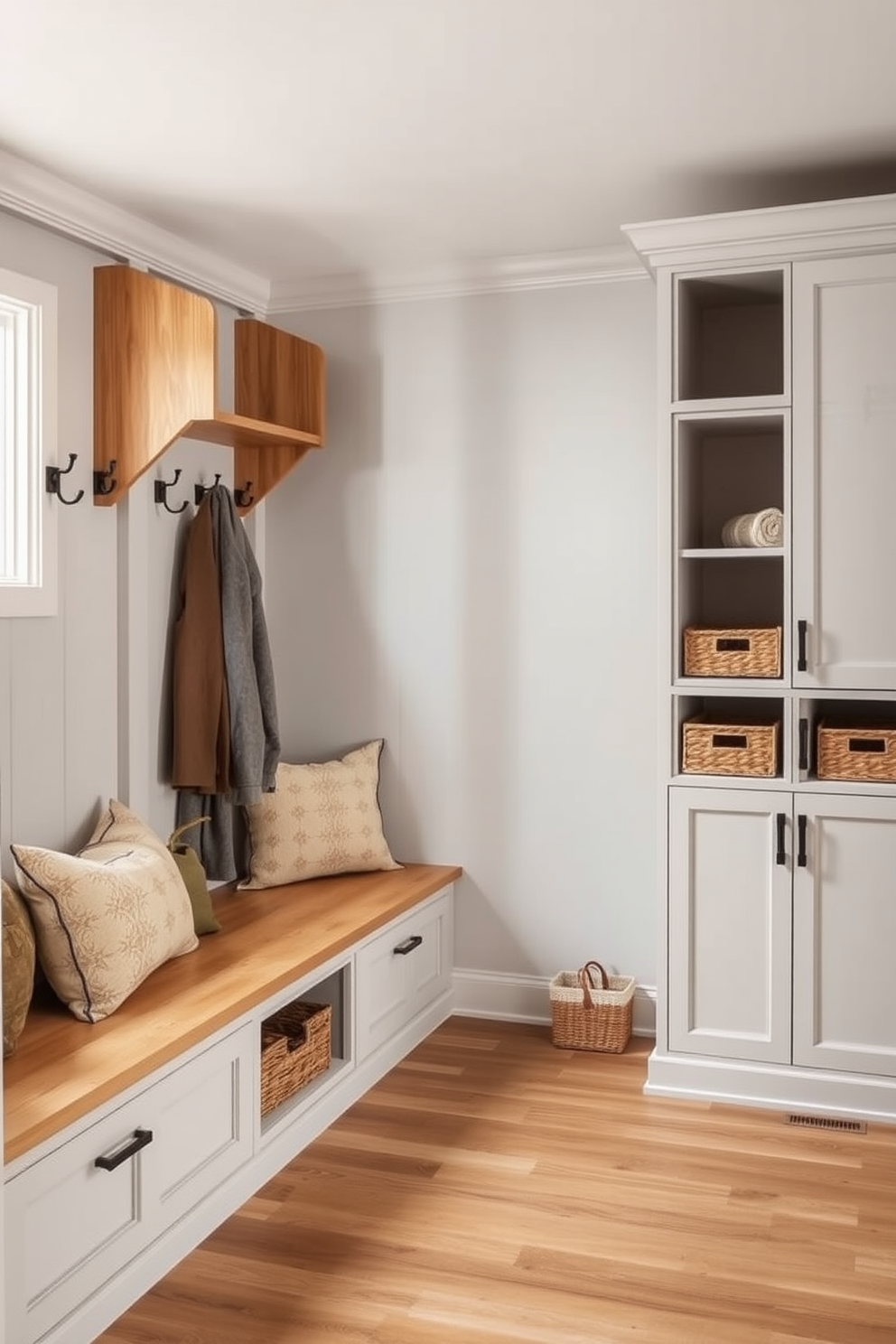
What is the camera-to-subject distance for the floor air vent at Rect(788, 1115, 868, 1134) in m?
3.35

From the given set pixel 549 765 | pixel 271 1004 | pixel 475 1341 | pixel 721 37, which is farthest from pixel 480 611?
pixel 475 1341

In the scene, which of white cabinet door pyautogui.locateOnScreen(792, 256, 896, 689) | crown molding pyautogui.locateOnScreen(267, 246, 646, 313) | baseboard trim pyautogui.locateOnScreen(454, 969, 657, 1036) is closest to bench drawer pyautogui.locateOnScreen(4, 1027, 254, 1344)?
baseboard trim pyautogui.locateOnScreen(454, 969, 657, 1036)

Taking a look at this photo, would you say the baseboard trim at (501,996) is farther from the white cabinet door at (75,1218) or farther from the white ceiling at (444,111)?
the white ceiling at (444,111)

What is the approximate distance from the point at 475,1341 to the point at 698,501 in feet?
8.05

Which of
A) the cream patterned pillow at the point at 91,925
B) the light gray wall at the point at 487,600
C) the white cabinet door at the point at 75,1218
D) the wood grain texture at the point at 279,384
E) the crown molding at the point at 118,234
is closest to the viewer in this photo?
the white cabinet door at the point at 75,1218

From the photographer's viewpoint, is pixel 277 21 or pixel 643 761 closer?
pixel 277 21

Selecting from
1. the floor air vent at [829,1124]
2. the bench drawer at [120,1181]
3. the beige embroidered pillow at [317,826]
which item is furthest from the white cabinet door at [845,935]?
the bench drawer at [120,1181]

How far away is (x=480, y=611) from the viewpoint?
4219mm

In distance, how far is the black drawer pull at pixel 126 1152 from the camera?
2.38m

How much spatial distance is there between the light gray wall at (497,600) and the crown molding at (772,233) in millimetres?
532

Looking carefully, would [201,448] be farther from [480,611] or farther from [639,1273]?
[639,1273]

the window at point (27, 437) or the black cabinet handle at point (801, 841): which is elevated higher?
the window at point (27, 437)

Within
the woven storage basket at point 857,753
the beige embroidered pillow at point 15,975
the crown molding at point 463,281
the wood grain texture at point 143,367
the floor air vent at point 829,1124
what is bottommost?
the floor air vent at point 829,1124

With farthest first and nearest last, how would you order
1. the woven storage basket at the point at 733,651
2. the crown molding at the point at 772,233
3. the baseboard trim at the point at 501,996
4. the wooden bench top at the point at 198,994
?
1. the baseboard trim at the point at 501,996
2. the woven storage basket at the point at 733,651
3. the crown molding at the point at 772,233
4. the wooden bench top at the point at 198,994
